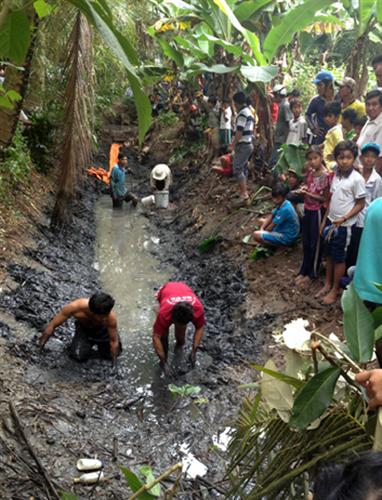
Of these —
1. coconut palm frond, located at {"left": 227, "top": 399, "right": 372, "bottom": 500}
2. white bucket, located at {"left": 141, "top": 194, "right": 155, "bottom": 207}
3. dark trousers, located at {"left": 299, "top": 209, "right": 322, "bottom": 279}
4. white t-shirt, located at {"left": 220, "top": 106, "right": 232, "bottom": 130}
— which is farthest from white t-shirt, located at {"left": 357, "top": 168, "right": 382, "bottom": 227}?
white bucket, located at {"left": 141, "top": 194, "right": 155, "bottom": 207}

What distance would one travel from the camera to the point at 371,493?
86 cm

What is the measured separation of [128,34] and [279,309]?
4952 mm

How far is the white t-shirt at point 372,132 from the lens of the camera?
495 cm

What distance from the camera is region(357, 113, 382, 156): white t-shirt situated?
4949 mm

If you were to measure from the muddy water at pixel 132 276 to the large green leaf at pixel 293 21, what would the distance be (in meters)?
3.56

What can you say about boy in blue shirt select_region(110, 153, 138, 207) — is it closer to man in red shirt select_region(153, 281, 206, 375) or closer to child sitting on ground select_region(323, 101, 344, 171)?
child sitting on ground select_region(323, 101, 344, 171)

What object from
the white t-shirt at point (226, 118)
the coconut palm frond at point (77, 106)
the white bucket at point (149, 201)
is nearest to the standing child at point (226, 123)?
the white t-shirt at point (226, 118)

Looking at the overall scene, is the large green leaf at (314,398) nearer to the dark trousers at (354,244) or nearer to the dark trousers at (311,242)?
the dark trousers at (354,244)

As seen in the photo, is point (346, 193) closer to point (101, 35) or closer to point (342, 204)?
point (342, 204)

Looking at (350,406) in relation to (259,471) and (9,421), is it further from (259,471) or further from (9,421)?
(9,421)

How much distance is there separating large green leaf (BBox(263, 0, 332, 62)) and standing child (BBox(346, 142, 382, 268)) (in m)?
2.53

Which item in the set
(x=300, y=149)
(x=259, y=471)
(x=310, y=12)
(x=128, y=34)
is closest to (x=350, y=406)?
(x=259, y=471)

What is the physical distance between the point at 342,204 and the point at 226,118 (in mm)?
5058

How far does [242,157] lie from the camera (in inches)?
302
